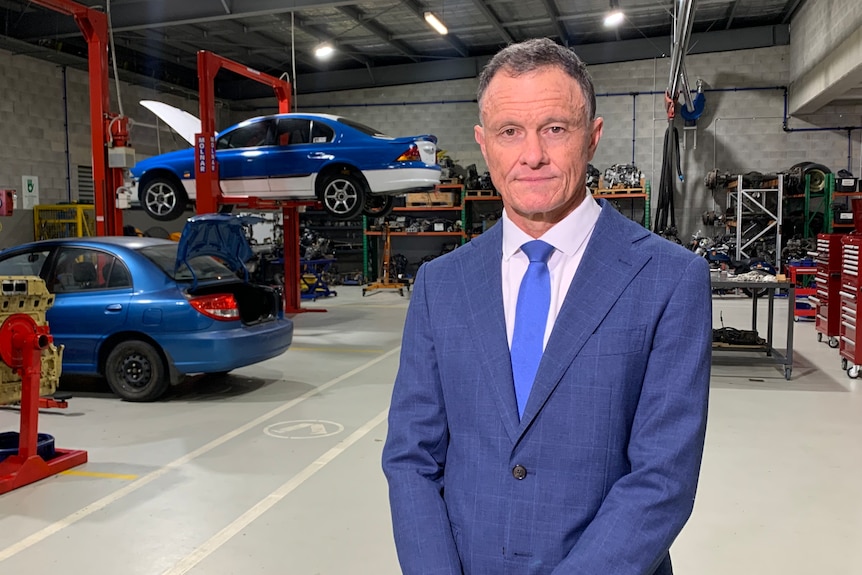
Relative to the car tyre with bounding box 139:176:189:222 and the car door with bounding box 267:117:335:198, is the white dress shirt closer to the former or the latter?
the car door with bounding box 267:117:335:198

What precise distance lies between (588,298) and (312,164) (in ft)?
26.2

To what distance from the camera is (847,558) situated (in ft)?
9.56

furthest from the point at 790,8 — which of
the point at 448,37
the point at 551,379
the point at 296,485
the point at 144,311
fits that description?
the point at 551,379

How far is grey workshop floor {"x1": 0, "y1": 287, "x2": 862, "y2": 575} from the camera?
2939mm

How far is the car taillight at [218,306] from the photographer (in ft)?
17.5

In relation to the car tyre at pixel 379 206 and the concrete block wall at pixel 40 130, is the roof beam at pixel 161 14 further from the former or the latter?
the car tyre at pixel 379 206

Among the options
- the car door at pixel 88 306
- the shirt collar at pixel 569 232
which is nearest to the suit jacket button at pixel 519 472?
the shirt collar at pixel 569 232

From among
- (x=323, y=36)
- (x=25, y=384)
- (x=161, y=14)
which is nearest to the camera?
(x=25, y=384)

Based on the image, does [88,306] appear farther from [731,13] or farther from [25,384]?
[731,13]

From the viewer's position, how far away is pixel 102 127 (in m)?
7.27

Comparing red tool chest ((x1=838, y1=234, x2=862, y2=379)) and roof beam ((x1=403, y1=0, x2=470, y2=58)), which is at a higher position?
roof beam ((x1=403, y1=0, x2=470, y2=58))

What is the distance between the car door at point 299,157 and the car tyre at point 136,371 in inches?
156

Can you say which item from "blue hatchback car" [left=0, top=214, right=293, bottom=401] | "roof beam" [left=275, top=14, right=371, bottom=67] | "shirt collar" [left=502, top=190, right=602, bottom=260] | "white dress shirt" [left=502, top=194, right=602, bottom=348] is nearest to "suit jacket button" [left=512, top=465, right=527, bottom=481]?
"white dress shirt" [left=502, top=194, right=602, bottom=348]

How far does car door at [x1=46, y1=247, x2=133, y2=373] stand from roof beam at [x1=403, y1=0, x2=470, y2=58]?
8133 millimetres
